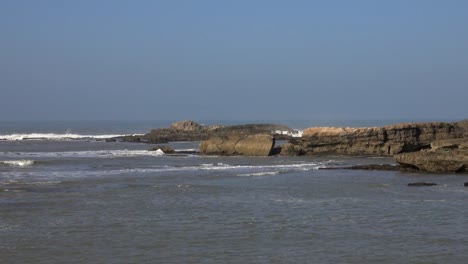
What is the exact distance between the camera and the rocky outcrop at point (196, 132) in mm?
80662

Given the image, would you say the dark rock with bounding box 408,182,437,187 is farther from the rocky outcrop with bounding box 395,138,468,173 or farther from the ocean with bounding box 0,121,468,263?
the rocky outcrop with bounding box 395,138,468,173

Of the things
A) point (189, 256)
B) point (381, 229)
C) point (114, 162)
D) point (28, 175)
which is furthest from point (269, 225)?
point (114, 162)

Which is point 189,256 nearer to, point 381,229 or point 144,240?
point 144,240

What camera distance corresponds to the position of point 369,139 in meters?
48.4

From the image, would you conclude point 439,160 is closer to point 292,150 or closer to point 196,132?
point 292,150

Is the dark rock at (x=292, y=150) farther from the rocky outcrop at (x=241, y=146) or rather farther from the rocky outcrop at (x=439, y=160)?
the rocky outcrop at (x=439, y=160)

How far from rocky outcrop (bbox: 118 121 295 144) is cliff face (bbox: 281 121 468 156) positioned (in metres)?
28.6

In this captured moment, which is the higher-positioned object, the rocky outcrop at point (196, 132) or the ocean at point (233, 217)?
the rocky outcrop at point (196, 132)

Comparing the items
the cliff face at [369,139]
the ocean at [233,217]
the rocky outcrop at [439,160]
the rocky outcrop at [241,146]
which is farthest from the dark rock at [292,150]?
the rocky outcrop at [439,160]

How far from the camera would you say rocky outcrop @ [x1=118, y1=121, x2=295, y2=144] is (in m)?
80.7

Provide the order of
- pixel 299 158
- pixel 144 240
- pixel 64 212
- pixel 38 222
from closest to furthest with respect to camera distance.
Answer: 1. pixel 144 240
2. pixel 38 222
3. pixel 64 212
4. pixel 299 158

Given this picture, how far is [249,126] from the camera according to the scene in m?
92.0

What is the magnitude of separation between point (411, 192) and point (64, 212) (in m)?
12.7

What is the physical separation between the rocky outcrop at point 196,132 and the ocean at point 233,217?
44.9 meters
